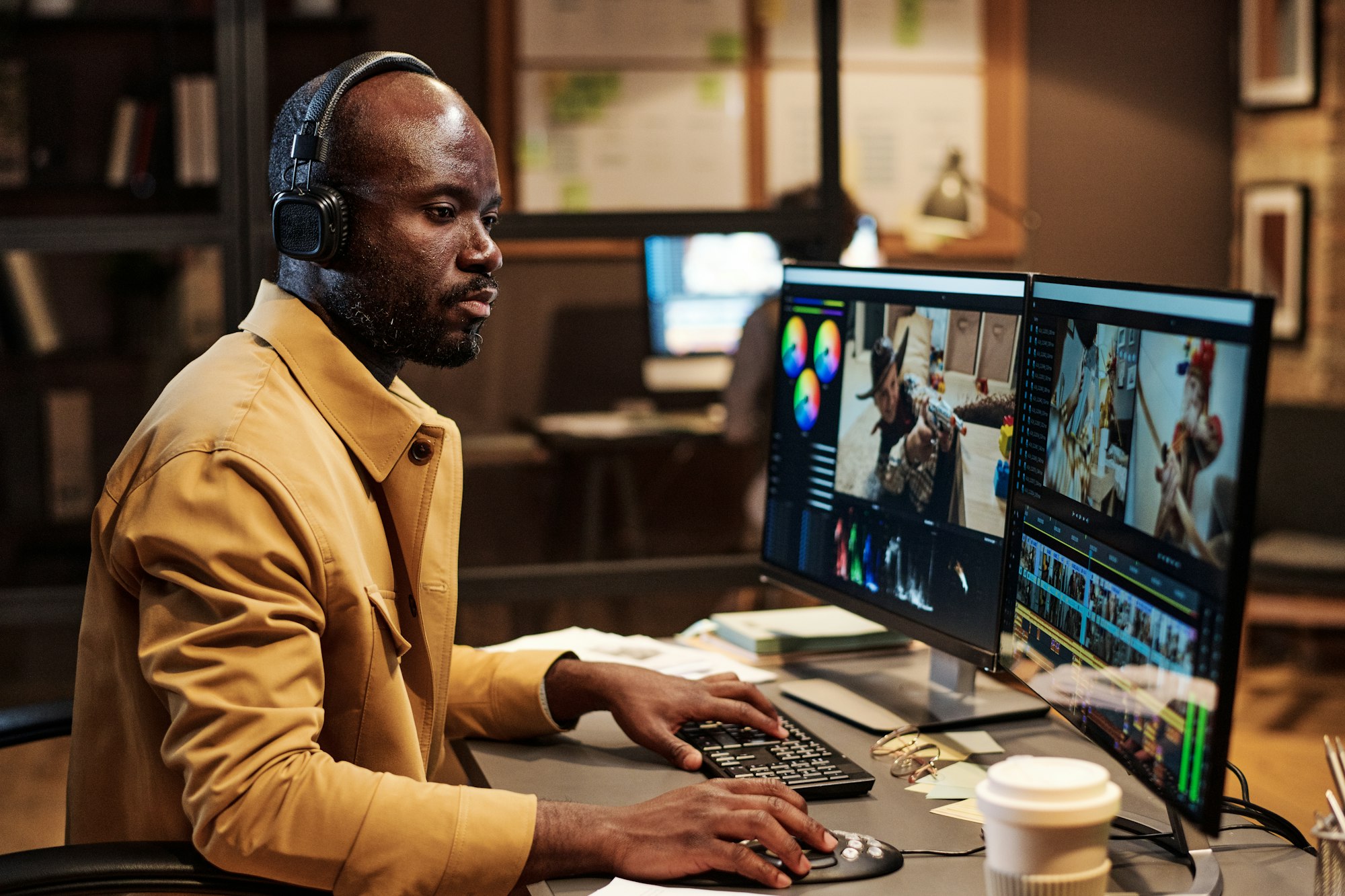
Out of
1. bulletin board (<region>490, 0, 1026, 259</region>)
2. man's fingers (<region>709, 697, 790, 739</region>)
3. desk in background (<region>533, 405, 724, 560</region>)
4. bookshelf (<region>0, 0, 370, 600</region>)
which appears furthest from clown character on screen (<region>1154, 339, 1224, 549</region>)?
bookshelf (<region>0, 0, 370, 600</region>)

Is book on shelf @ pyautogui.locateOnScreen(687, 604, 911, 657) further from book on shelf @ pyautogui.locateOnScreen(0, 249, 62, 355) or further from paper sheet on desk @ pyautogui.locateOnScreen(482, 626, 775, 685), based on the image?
book on shelf @ pyautogui.locateOnScreen(0, 249, 62, 355)

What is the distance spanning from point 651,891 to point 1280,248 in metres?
4.46

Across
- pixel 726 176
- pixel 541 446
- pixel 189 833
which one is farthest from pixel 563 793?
pixel 726 176

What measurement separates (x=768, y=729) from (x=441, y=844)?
44cm

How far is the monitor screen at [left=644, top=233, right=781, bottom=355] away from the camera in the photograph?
476cm

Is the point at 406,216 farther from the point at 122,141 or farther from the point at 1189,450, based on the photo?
the point at 122,141

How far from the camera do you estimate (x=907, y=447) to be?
151cm

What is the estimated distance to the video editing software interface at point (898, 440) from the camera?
139 cm

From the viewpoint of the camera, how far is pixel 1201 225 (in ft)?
17.9

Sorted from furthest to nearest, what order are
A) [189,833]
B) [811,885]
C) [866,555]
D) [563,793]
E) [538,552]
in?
[538,552] < [866,555] < [563,793] < [189,833] < [811,885]

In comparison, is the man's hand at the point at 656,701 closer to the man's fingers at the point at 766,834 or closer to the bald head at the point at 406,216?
the man's fingers at the point at 766,834

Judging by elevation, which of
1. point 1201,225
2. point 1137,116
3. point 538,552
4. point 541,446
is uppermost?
point 1137,116

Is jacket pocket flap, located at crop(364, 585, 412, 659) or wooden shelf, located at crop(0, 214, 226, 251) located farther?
wooden shelf, located at crop(0, 214, 226, 251)

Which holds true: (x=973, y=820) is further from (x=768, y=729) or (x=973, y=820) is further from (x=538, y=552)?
(x=538, y=552)
